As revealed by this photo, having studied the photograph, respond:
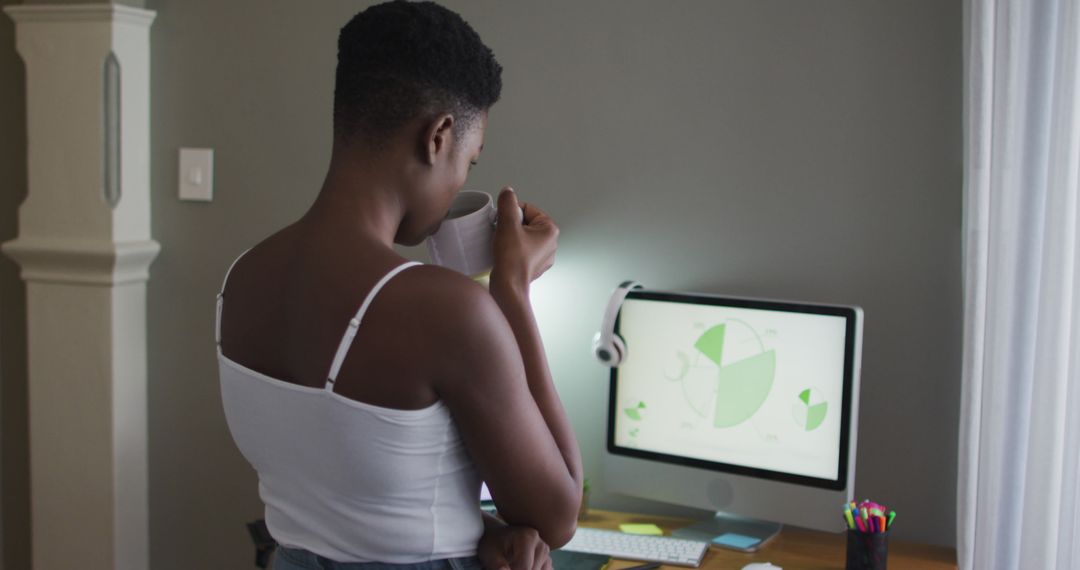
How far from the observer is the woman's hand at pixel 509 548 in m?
1.11

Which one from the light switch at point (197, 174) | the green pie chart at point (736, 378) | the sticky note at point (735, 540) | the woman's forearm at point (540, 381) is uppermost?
the light switch at point (197, 174)

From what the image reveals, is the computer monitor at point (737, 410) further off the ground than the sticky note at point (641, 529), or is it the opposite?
the computer monitor at point (737, 410)

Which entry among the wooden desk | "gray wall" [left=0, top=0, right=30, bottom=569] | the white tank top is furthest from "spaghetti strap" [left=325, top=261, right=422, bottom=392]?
"gray wall" [left=0, top=0, right=30, bottom=569]

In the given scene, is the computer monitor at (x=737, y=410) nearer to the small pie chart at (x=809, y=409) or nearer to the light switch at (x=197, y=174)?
the small pie chart at (x=809, y=409)

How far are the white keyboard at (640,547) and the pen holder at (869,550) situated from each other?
0.83 feet

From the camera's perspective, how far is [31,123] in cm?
240

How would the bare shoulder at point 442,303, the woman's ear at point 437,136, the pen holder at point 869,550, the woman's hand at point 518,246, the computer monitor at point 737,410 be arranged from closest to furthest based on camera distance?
the bare shoulder at point 442,303 < the woman's ear at point 437,136 < the woman's hand at point 518,246 < the pen holder at point 869,550 < the computer monitor at point 737,410

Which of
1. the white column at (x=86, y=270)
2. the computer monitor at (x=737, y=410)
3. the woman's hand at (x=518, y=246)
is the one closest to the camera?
the woman's hand at (x=518, y=246)

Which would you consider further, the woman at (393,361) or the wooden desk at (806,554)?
the wooden desk at (806,554)

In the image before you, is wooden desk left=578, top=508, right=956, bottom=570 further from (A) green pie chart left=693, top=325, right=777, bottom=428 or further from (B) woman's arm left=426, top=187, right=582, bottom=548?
(B) woman's arm left=426, top=187, right=582, bottom=548

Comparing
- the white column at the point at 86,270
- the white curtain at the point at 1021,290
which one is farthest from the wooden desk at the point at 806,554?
the white column at the point at 86,270

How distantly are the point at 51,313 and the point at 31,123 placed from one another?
16.8 inches

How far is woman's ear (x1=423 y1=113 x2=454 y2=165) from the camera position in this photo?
1.12m

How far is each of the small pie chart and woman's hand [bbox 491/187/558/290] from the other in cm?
73
